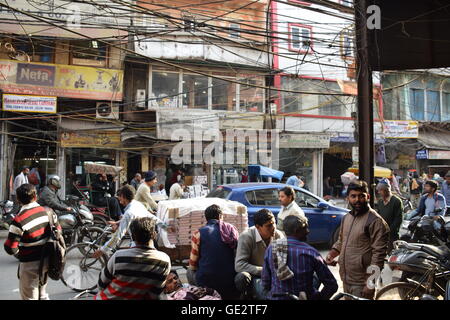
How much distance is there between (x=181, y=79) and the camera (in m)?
18.5

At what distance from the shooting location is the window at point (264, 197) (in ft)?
28.0

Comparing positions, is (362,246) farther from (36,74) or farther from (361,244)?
(36,74)

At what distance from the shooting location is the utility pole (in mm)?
6090

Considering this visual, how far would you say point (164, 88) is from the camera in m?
18.1

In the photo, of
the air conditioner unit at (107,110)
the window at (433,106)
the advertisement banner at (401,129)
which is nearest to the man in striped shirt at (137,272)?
the air conditioner unit at (107,110)

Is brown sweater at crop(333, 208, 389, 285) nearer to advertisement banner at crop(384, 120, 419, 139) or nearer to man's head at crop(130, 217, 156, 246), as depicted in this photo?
man's head at crop(130, 217, 156, 246)

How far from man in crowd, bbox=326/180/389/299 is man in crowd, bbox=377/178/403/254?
2768 mm

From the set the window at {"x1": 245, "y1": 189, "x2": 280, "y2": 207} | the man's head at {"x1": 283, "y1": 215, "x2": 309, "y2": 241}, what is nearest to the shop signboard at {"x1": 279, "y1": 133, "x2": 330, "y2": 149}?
the window at {"x1": 245, "y1": 189, "x2": 280, "y2": 207}

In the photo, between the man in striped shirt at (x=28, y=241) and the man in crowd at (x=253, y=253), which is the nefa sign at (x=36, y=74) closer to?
the man in striped shirt at (x=28, y=241)
